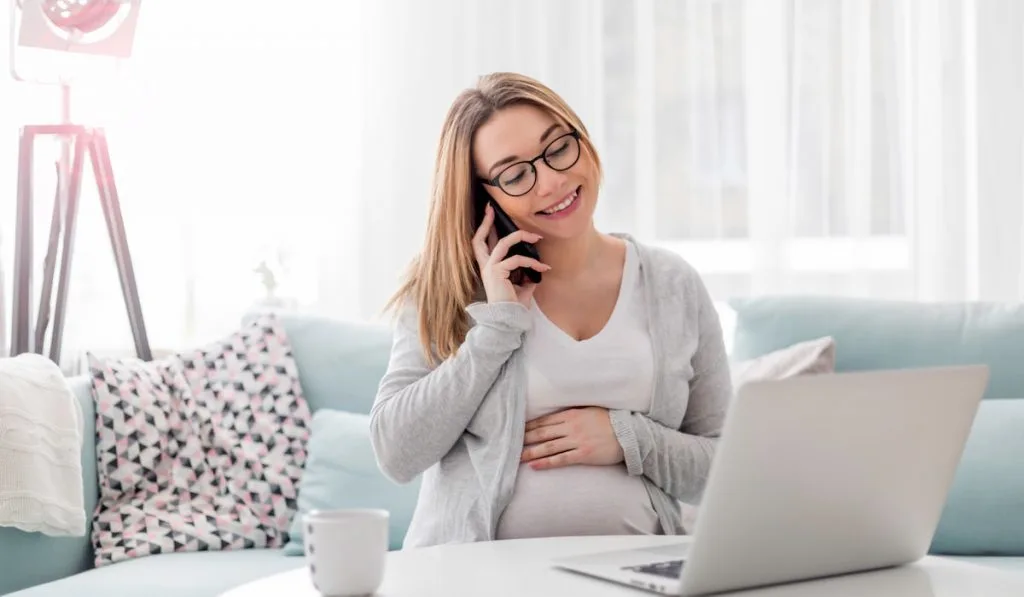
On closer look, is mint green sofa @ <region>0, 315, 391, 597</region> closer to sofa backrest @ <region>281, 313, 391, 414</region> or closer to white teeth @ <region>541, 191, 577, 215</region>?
sofa backrest @ <region>281, 313, 391, 414</region>

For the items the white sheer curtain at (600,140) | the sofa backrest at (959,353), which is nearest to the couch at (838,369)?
the sofa backrest at (959,353)

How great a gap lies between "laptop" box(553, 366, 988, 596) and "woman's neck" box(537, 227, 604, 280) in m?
0.69

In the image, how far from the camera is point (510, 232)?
5.80 feet

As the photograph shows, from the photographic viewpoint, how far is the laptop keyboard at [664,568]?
41.7 inches

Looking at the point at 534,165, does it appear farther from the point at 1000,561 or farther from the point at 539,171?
the point at 1000,561

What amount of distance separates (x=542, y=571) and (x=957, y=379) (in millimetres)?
410

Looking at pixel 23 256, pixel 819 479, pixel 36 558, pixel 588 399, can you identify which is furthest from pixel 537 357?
pixel 23 256

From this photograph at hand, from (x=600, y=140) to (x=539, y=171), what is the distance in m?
1.72

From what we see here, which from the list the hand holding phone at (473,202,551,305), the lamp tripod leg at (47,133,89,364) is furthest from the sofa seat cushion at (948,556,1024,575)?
the lamp tripod leg at (47,133,89,364)

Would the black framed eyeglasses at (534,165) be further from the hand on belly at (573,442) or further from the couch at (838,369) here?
the couch at (838,369)

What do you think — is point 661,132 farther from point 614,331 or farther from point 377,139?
point 614,331

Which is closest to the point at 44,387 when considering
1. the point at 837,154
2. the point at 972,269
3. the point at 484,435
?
the point at 484,435

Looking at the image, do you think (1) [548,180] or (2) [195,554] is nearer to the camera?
(1) [548,180]

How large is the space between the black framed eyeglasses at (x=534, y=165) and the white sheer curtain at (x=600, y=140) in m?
1.66
